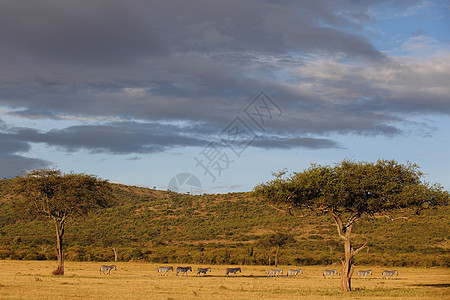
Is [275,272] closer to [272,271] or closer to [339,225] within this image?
[272,271]

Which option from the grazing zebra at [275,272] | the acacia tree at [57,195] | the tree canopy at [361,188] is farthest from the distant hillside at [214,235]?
the tree canopy at [361,188]

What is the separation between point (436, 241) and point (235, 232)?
37.6m

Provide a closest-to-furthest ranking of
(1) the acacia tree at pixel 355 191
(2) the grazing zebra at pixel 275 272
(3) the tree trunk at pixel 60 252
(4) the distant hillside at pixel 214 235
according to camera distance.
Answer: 1. (1) the acacia tree at pixel 355 191
2. (3) the tree trunk at pixel 60 252
3. (2) the grazing zebra at pixel 275 272
4. (4) the distant hillside at pixel 214 235

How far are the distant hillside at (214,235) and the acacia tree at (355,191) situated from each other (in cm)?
2956

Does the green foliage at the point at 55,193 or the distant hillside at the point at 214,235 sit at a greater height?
the green foliage at the point at 55,193

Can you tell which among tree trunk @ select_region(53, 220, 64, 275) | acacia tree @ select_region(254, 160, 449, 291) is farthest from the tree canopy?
tree trunk @ select_region(53, 220, 64, 275)

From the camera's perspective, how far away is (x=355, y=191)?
95.3 ft

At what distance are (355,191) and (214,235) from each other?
231ft

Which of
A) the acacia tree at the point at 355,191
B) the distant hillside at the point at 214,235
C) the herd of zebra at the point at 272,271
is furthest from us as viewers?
the distant hillside at the point at 214,235

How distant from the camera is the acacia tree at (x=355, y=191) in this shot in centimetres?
2902

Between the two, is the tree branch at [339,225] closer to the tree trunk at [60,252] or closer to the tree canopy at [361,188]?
the tree canopy at [361,188]

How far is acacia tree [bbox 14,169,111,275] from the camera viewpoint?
41.1 metres

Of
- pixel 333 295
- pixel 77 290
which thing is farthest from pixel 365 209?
pixel 77 290

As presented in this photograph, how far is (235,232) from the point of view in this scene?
98.8 m
